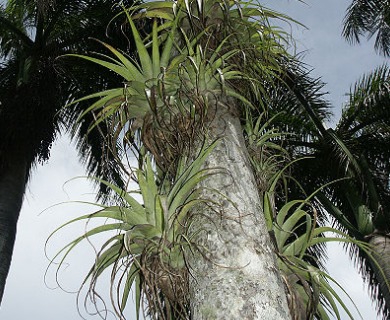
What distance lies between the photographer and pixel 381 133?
1009cm

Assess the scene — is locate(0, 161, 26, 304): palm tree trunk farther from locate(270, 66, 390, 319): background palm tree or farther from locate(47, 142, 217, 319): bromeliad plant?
locate(47, 142, 217, 319): bromeliad plant

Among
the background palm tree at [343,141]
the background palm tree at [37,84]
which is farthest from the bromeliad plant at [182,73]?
the background palm tree at [343,141]

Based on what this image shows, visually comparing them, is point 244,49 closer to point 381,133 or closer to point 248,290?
point 248,290

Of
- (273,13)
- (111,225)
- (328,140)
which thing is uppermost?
(328,140)

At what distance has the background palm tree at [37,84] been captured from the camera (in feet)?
28.8

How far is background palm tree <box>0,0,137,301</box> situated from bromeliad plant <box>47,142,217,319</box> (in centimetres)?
560

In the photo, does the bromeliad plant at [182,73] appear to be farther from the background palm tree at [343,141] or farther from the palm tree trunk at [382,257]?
the background palm tree at [343,141]

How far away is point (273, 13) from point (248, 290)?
1831mm

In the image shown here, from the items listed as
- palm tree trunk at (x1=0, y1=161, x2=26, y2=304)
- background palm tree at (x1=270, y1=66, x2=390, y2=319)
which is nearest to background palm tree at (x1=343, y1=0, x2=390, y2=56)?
background palm tree at (x1=270, y1=66, x2=390, y2=319)

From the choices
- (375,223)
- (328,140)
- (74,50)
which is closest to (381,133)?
(328,140)

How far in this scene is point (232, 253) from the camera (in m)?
1.99

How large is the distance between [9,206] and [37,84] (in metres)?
1.93

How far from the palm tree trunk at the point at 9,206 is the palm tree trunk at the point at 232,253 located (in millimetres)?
6183

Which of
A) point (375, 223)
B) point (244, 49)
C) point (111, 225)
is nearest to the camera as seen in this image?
point (111, 225)
